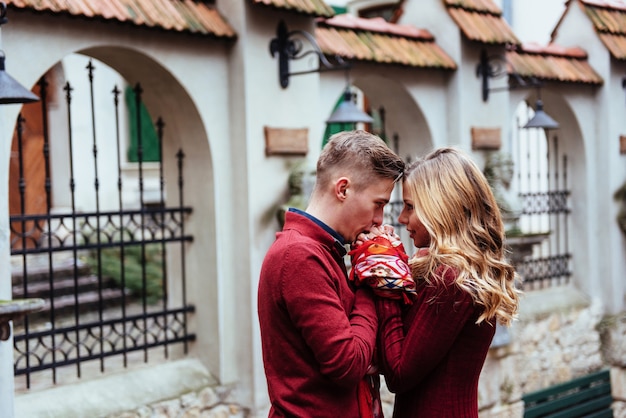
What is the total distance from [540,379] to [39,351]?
16.1 ft

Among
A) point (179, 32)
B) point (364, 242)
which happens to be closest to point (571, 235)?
point (179, 32)

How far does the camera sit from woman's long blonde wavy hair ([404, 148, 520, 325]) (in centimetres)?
240

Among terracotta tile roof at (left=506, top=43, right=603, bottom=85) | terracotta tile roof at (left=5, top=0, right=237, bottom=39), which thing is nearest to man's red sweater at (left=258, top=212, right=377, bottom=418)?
terracotta tile roof at (left=5, top=0, right=237, bottom=39)

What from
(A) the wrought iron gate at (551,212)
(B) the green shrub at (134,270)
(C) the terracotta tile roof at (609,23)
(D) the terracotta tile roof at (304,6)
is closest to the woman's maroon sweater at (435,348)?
(D) the terracotta tile roof at (304,6)

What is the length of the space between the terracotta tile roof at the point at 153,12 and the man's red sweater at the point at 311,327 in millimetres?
2823

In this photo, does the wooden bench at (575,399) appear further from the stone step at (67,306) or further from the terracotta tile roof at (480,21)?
the stone step at (67,306)

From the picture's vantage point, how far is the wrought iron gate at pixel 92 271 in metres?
4.90

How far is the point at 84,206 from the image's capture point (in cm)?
1125

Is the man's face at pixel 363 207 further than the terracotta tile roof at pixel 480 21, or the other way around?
the terracotta tile roof at pixel 480 21

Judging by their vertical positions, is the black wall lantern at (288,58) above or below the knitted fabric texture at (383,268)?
above

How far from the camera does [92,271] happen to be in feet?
29.3

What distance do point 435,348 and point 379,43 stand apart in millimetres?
4761

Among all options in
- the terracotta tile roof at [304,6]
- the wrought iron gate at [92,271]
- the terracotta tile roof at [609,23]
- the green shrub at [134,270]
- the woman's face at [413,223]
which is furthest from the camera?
the green shrub at [134,270]

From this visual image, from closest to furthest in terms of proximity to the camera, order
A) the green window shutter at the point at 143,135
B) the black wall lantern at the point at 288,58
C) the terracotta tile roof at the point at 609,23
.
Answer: the black wall lantern at the point at 288,58, the terracotta tile roof at the point at 609,23, the green window shutter at the point at 143,135
